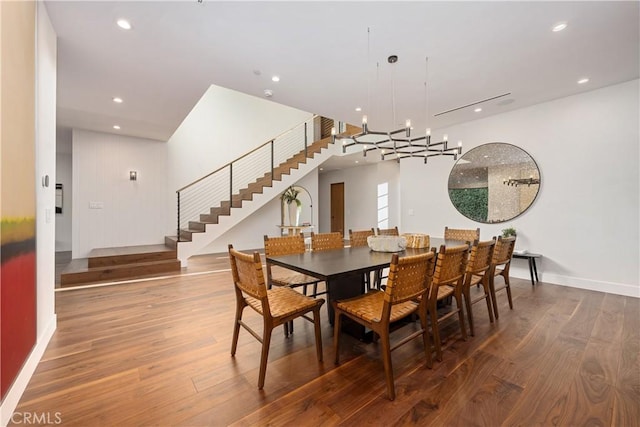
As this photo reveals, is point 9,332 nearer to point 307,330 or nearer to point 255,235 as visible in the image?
point 307,330

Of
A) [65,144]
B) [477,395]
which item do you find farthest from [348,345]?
[65,144]

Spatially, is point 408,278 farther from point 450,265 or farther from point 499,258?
point 499,258

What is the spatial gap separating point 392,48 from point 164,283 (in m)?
4.52

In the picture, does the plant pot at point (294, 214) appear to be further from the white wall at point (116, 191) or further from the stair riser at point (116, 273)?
the stair riser at point (116, 273)

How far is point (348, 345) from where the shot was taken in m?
2.34

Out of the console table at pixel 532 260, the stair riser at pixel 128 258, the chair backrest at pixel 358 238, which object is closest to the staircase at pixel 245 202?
the stair riser at pixel 128 258

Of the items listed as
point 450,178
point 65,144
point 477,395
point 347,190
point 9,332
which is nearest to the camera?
point 9,332

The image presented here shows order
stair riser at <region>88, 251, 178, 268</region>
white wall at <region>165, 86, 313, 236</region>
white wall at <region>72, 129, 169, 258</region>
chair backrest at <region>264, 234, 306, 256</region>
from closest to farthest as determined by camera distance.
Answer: chair backrest at <region>264, 234, 306, 256</region> < stair riser at <region>88, 251, 178, 268</region> < white wall at <region>72, 129, 169, 258</region> < white wall at <region>165, 86, 313, 236</region>

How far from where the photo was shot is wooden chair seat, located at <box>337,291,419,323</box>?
187 centimetres

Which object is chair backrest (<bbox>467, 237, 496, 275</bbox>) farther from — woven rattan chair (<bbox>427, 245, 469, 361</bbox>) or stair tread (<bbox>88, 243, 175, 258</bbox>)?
stair tread (<bbox>88, 243, 175, 258</bbox>)

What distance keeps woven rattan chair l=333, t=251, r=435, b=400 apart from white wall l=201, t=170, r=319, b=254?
5.82 meters

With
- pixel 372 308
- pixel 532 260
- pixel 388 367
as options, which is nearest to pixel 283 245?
pixel 372 308

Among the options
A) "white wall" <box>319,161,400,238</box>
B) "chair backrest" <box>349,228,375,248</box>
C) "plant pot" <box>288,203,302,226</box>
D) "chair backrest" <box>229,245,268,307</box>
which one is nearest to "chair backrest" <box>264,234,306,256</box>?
"chair backrest" <box>229,245,268,307</box>

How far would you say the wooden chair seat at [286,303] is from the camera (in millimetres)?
1918
